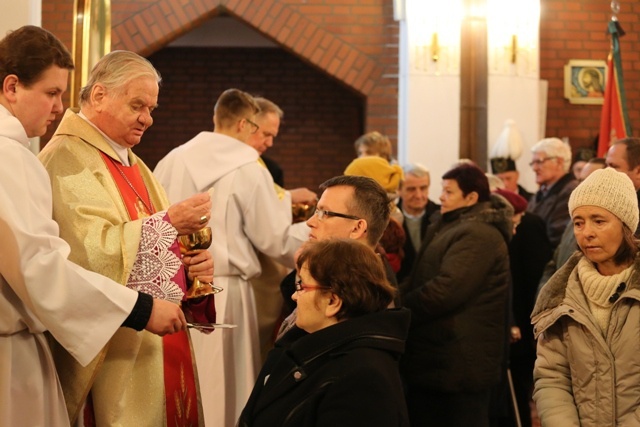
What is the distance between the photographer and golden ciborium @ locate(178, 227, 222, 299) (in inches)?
130

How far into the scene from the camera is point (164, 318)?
2.91 metres

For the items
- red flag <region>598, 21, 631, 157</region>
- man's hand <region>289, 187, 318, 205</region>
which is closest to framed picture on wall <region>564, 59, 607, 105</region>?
red flag <region>598, 21, 631, 157</region>

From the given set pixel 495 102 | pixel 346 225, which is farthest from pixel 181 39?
pixel 346 225

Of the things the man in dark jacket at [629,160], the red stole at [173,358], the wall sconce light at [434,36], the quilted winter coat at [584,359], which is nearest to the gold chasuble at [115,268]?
the red stole at [173,358]

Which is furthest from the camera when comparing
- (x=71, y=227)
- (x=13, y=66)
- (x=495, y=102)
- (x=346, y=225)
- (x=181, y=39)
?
(x=181, y=39)

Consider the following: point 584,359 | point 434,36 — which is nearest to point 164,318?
point 584,359

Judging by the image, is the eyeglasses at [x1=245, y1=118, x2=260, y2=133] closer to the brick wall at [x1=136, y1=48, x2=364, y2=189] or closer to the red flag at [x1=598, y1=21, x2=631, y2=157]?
the red flag at [x1=598, y1=21, x2=631, y2=157]

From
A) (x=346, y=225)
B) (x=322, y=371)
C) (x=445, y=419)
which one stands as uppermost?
(x=346, y=225)

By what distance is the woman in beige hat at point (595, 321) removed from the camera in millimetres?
2967

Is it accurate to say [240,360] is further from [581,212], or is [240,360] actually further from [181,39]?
[181,39]

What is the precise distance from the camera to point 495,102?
8.66m

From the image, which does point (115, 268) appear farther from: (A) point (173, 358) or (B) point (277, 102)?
(B) point (277, 102)

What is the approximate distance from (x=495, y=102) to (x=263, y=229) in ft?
14.8

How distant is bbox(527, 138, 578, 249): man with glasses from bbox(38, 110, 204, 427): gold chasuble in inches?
140
